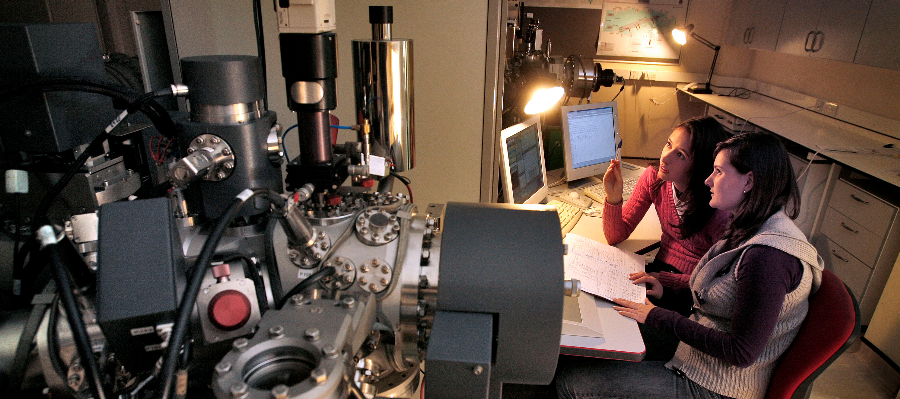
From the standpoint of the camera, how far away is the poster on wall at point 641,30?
477 centimetres

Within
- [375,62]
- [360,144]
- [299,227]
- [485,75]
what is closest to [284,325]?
[299,227]

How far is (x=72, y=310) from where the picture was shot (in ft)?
1.75

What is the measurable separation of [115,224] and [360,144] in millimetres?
450

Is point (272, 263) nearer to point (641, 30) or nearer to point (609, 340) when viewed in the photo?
point (609, 340)

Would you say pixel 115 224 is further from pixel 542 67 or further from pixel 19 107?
pixel 542 67

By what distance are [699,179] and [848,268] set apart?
1.43 meters

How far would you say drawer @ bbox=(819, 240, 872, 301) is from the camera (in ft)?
7.80

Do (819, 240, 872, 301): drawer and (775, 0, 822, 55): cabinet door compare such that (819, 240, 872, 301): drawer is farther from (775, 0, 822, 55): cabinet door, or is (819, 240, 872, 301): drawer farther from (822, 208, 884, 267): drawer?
(775, 0, 822, 55): cabinet door

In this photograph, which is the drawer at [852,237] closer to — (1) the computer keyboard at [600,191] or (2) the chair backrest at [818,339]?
(1) the computer keyboard at [600,191]

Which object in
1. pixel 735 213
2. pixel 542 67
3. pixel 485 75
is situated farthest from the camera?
pixel 542 67

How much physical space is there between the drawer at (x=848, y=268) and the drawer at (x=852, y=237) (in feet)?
0.09

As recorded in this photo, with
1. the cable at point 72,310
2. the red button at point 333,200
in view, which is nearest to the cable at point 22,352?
the cable at point 72,310

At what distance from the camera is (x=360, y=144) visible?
94cm

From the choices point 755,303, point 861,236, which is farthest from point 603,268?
point 861,236
